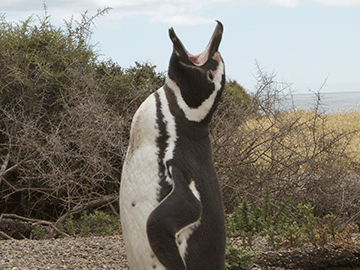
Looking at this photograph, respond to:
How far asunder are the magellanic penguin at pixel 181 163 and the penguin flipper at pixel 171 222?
1cm

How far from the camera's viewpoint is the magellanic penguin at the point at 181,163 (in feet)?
6.52

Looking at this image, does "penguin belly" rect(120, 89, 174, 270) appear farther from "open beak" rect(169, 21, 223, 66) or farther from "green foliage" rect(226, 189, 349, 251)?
"green foliage" rect(226, 189, 349, 251)

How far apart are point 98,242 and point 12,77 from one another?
360 cm

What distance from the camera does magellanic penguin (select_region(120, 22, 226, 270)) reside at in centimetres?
199

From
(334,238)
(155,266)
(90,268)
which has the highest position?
(155,266)

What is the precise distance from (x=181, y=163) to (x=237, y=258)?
2367mm

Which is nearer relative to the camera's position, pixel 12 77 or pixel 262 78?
pixel 262 78

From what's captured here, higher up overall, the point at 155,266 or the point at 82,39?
the point at 82,39

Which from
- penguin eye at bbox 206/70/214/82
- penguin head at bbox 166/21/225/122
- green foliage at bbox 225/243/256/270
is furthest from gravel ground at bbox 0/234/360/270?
penguin eye at bbox 206/70/214/82

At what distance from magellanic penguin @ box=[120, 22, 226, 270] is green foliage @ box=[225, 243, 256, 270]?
77.9 inches

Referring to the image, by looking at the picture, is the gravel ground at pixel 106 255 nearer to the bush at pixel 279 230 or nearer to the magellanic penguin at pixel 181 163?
the bush at pixel 279 230

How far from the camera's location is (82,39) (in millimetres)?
7742

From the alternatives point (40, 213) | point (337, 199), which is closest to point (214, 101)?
point (337, 199)

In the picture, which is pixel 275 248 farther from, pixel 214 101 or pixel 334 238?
pixel 214 101
